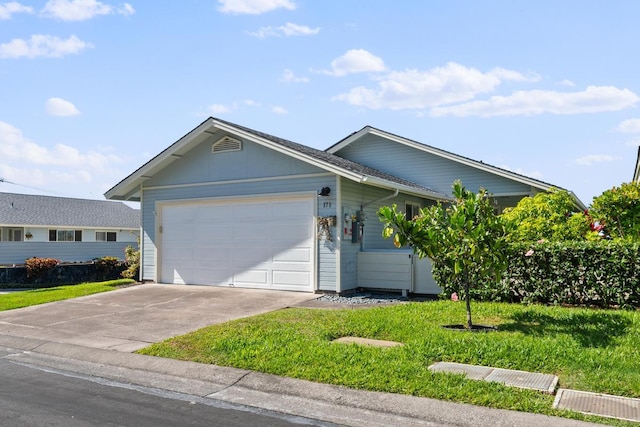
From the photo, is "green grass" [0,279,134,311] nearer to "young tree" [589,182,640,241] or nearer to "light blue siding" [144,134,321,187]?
"light blue siding" [144,134,321,187]

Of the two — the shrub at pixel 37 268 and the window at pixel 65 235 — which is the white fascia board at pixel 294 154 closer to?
the shrub at pixel 37 268

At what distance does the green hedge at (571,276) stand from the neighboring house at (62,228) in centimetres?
2677

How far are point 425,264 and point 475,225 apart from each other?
4442 mm

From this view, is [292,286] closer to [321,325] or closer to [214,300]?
[214,300]

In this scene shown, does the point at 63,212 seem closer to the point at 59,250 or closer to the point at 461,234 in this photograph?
the point at 59,250

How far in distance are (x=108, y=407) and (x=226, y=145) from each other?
10.1 metres

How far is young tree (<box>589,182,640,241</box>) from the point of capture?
39.6 ft

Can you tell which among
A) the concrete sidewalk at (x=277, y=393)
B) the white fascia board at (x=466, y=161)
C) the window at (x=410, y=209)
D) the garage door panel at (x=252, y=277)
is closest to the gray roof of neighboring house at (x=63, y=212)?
the garage door panel at (x=252, y=277)

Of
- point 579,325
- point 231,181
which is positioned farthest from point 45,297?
point 579,325

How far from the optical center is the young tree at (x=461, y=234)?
7.97 metres

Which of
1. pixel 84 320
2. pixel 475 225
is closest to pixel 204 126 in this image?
pixel 84 320

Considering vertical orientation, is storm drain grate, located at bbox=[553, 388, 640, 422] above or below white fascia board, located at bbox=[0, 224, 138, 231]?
below

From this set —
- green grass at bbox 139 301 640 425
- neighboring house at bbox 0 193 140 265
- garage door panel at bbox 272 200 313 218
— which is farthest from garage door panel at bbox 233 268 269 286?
neighboring house at bbox 0 193 140 265

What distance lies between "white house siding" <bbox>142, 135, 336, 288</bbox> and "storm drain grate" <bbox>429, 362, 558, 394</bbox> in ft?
21.6
